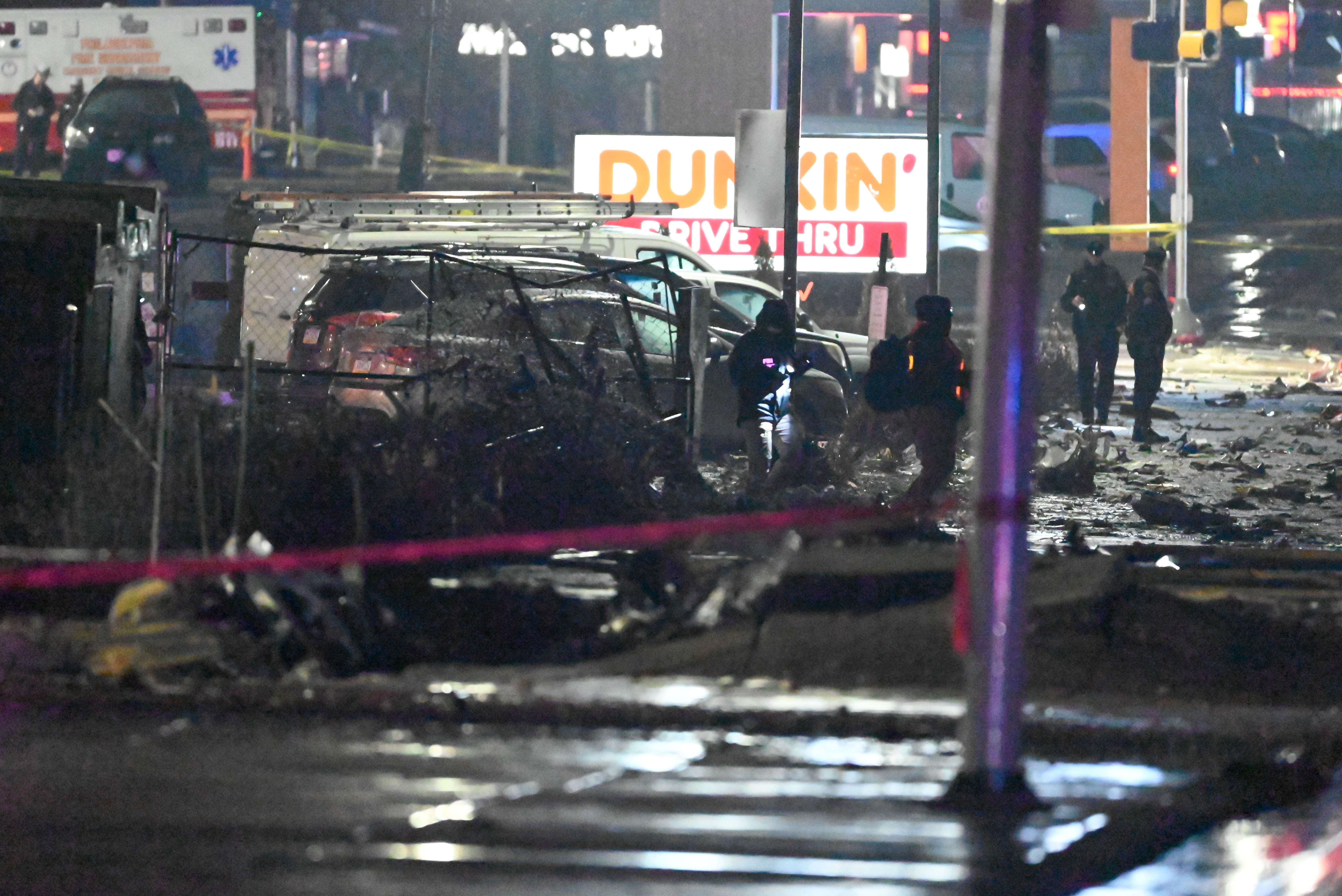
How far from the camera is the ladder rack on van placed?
48.8 ft

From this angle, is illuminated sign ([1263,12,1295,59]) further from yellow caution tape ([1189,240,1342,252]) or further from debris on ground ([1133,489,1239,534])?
debris on ground ([1133,489,1239,534])

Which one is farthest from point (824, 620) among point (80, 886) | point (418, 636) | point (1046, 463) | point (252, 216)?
point (252, 216)

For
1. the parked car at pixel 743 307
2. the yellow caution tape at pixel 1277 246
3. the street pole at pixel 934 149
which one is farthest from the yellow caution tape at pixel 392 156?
the parked car at pixel 743 307

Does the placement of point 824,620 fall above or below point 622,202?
below

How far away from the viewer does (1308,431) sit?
57.8 ft

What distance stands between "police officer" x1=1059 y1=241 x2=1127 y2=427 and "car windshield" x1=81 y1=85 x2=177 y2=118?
1833 cm

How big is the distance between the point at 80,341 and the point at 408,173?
2324 cm

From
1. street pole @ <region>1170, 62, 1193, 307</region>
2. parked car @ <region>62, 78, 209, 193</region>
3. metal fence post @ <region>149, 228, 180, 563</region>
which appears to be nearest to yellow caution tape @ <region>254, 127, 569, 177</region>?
parked car @ <region>62, 78, 209, 193</region>

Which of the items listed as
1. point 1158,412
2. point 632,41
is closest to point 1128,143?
point 1158,412

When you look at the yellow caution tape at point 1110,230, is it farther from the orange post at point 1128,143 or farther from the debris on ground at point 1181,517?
the debris on ground at point 1181,517

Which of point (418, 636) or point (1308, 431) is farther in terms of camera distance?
point (1308, 431)

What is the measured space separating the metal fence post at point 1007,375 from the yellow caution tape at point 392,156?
29142 millimetres

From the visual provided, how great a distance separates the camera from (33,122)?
115 feet

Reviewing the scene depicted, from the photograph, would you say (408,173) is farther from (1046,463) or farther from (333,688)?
(333,688)
